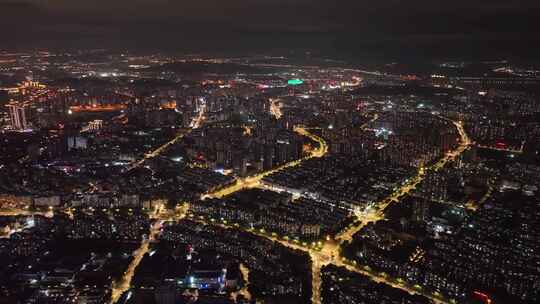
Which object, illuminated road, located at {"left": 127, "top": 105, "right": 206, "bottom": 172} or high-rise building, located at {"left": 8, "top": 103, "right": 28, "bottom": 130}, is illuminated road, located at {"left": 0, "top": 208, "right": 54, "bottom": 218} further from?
high-rise building, located at {"left": 8, "top": 103, "right": 28, "bottom": 130}

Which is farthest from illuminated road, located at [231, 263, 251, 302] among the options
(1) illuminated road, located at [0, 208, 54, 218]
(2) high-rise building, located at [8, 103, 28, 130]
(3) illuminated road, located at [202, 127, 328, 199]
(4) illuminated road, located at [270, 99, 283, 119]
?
(2) high-rise building, located at [8, 103, 28, 130]

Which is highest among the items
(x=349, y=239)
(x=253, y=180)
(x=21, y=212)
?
(x=253, y=180)

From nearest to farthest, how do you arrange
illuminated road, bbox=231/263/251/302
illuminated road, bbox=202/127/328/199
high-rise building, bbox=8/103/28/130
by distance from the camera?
1. illuminated road, bbox=231/263/251/302
2. illuminated road, bbox=202/127/328/199
3. high-rise building, bbox=8/103/28/130

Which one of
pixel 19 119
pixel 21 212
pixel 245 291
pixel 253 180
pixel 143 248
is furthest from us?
pixel 19 119

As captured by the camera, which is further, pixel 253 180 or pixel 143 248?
pixel 253 180

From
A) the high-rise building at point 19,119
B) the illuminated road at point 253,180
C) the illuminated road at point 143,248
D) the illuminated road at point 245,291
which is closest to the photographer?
the illuminated road at point 245,291

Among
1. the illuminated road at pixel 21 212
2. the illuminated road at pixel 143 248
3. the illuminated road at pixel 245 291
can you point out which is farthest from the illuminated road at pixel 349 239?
the illuminated road at pixel 21 212

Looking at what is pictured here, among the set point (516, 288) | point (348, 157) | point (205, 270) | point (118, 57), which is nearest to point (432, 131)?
point (348, 157)

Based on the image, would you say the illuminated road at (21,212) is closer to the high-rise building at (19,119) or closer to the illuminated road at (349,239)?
the illuminated road at (349,239)

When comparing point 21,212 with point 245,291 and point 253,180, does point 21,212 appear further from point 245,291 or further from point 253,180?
point 245,291

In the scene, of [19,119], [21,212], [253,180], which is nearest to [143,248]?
[21,212]

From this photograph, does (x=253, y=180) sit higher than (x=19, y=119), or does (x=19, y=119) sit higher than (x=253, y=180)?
(x=19, y=119)

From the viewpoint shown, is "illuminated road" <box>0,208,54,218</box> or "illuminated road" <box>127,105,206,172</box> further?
"illuminated road" <box>127,105,206,172</box>
